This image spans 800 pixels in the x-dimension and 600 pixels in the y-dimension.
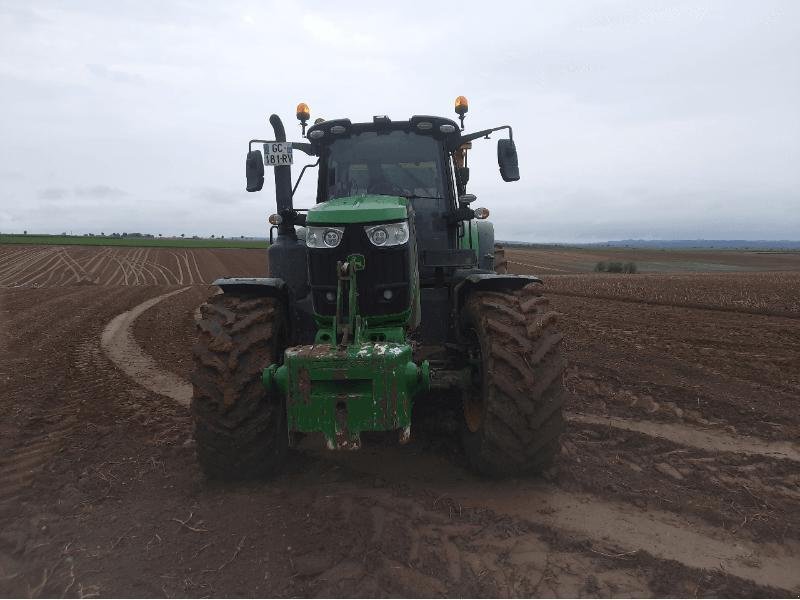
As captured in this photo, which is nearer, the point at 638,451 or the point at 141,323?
the point at 638,451

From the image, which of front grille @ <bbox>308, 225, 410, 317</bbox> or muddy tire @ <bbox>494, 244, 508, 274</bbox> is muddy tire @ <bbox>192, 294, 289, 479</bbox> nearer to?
front grille @ <bbox>308, 225, 410, 317</bbox>

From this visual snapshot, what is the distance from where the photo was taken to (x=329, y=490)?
12.4 ft

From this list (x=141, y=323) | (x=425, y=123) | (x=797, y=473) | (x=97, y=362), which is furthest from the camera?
(x=141, y=323)

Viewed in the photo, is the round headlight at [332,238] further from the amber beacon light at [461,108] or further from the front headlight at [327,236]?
the amber beacon light at [461,108]

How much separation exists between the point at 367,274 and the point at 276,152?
1.73 metres

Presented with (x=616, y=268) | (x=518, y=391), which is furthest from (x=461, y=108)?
(x=616, y=268)

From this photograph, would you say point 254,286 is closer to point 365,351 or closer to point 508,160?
point 365,351

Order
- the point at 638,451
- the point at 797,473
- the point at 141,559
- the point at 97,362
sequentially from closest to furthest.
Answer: the point at 141,559
the point at 797,473
the point at 638,451
the point at 97,362

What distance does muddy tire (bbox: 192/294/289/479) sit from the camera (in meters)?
3.76

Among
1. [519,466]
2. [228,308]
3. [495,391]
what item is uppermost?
[228,308]

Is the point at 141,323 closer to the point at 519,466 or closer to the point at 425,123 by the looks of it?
the point at 425,123

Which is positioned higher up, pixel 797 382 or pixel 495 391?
pixel 495 391

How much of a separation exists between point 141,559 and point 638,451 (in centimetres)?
370

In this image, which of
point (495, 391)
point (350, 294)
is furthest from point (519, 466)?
point (350, 294)
